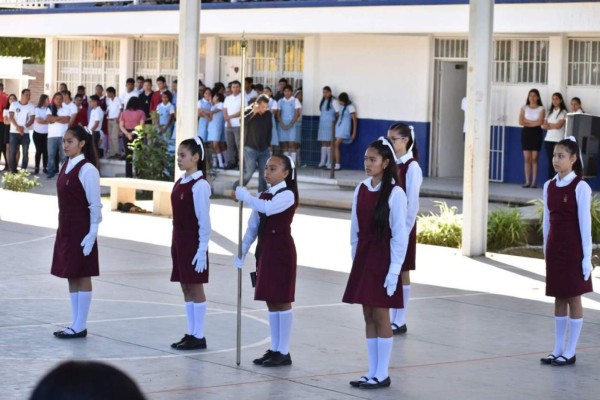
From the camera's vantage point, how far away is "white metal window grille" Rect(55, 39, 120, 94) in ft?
110

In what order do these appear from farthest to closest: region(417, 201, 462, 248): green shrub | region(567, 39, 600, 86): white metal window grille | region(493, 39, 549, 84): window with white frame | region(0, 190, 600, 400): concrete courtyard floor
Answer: region(493, 39, 549, 84): window with white frame
region(567, 39, 600, 86): white metal window grille
region(417, 201, 462, 248): green shrub
region(0, 190, 600, 400): concrete courtyard floor

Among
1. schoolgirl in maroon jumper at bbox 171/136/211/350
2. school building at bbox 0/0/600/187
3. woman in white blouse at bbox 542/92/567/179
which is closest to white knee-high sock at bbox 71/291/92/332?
schoolgirl in maroon jumper at bbox 171/136/211/350

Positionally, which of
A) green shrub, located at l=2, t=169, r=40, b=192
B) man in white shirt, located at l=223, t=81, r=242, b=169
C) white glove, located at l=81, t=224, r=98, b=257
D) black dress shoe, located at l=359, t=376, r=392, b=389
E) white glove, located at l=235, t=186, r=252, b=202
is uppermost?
man in white shirt, located at l=223, t=81, r=242, b=169

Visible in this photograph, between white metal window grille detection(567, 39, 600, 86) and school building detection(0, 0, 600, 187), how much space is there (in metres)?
0.02

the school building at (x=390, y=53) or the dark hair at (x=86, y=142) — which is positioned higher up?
the school building at (x=390, y=53)

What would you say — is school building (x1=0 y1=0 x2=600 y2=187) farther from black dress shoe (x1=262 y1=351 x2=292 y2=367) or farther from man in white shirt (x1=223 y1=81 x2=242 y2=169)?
black dress shoe (x1=262 y1=351 x2=292 y2=367)

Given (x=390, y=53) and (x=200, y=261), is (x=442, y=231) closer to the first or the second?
(x=200, y=261)

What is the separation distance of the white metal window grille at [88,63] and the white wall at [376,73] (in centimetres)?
761

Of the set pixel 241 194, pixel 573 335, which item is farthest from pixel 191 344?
pixel 573 335

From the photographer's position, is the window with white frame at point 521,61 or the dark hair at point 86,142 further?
the window with white frame at point 521,61

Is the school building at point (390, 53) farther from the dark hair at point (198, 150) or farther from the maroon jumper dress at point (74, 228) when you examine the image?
the maroon jumper dress at point (74, 228)

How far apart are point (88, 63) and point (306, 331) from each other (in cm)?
2514

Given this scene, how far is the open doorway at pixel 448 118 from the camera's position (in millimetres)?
25625

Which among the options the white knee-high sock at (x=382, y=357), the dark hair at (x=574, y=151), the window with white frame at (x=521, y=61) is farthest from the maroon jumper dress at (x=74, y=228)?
the window with white frame at (x=521, y=61)
